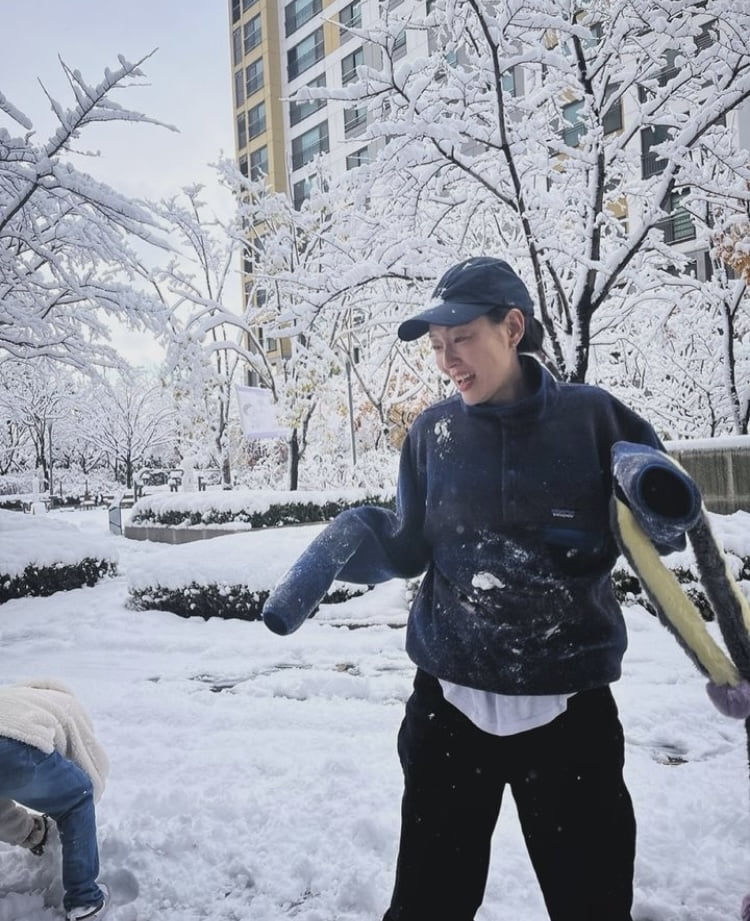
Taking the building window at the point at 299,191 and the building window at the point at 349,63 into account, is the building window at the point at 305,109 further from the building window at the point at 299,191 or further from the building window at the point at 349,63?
the building window at the point at 299,191

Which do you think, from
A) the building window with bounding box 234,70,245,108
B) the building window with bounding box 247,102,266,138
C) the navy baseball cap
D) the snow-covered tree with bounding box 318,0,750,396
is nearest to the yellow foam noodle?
the navy baseball cap

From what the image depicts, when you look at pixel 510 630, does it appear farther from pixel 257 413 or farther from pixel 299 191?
pixel 299 191

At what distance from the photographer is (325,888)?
7.94ft

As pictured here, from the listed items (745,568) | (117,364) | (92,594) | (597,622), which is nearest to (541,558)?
(597,622)

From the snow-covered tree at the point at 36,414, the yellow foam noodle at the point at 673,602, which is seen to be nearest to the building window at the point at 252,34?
the snow-covered tree at the point at 36,414

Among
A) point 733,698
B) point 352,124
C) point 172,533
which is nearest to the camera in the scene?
point 733,698

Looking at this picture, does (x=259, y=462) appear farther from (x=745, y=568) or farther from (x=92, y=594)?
(x=745, y=568)

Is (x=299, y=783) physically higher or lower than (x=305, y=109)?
lower

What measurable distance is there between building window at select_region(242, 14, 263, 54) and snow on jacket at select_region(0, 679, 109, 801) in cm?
4678

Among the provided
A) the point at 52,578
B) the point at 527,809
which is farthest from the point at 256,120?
the point at 527,809

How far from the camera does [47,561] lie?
9.15 metres

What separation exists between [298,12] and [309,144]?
8376mm

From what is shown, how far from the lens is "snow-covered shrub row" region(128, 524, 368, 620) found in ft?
24.6

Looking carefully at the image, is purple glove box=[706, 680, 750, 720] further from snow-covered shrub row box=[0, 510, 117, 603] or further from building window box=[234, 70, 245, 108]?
building window box=[234, 70, 245, 108]
